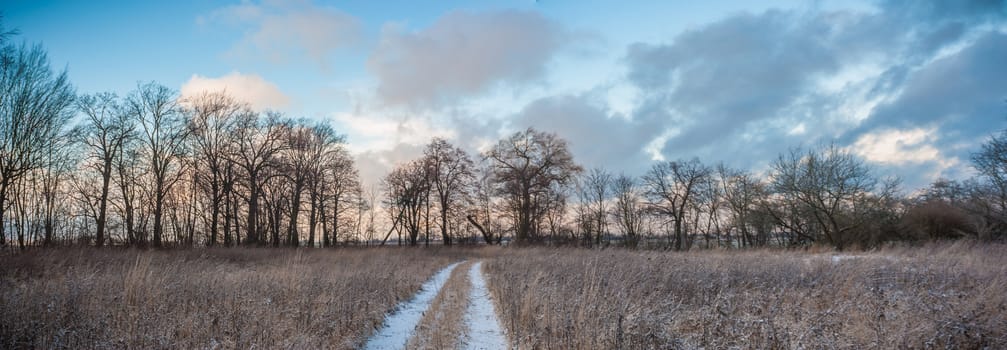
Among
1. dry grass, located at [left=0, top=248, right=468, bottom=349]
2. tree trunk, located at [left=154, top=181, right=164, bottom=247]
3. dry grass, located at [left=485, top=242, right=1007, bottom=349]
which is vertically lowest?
dry grass, located at [left=485, top=242, right=1007, bottom=349]

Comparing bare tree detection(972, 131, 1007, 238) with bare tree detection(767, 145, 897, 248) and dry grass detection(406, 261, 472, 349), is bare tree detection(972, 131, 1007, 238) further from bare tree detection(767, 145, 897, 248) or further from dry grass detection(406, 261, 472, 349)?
dry grass detection(406, 261, 472, 349)

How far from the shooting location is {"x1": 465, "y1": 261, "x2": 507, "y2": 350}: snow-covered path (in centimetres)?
541

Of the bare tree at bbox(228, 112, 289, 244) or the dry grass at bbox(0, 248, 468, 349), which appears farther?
the bare tree at bbox(228, 112, 289, 244)

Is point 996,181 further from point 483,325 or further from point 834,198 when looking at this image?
point 483,325

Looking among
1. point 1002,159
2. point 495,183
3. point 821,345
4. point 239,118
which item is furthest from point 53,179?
point 1002,159

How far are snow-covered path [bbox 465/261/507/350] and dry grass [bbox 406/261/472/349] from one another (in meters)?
0.14

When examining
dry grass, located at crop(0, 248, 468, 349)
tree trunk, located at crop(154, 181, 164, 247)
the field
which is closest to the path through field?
the field

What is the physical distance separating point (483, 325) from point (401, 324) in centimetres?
148

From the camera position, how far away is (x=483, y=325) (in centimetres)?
655

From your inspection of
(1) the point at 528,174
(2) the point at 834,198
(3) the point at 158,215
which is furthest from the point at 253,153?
(2) the point at 834,198

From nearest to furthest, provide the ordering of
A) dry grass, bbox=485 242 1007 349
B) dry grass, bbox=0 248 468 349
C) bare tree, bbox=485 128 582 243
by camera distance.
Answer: dry grass, bbox=485 242 1007 349
dry grass, bbox=0 248 468 349
bare tree, bbox=485 128 582 243

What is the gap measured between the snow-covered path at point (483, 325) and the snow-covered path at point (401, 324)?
942mm

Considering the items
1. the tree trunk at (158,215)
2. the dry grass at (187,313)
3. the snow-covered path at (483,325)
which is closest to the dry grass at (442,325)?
the snow-covered path at (483,325)

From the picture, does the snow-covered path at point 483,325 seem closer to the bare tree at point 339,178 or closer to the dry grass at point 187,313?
the dry grass at point 187,313
